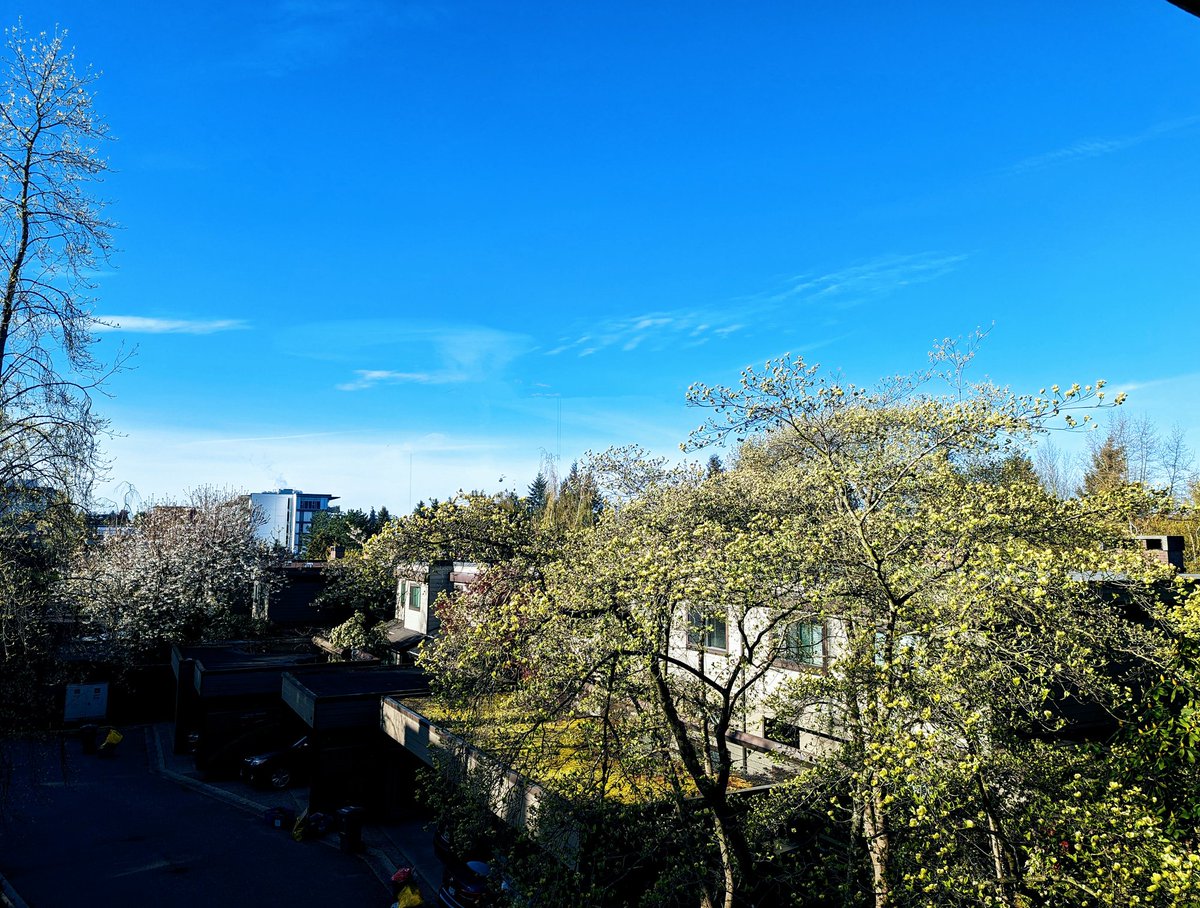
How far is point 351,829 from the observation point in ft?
63.0

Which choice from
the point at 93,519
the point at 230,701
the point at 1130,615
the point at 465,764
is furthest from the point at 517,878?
the point at 230,701

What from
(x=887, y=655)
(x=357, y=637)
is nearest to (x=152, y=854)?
(x=357, y=637)

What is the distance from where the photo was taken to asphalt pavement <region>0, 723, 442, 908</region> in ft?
53.9

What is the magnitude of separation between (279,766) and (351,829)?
681 centimetres

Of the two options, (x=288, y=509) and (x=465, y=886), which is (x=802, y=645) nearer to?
(x=465, y=886)

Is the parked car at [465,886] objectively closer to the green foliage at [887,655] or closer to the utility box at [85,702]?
the green foliage at [887,655]

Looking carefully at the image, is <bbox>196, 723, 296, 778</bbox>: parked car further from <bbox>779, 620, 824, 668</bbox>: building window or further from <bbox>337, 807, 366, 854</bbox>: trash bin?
<bbox>779, 620, 824, 668</bbox>: building window

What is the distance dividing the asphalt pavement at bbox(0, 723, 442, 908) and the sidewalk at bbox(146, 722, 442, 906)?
0.16 feet

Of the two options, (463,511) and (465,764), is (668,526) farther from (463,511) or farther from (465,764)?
(465,764)

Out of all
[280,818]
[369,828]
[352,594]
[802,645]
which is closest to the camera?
[802,645]

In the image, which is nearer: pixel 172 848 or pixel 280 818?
pixel 172 848

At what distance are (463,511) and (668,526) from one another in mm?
3883

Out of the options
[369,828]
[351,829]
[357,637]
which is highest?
[357,637]

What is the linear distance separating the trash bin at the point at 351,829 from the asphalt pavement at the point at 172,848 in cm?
28
